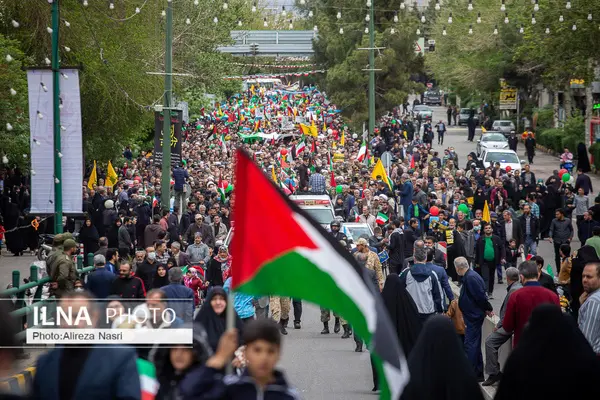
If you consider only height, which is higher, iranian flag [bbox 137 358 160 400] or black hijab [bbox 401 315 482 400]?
black hijab [bbox 401 315 482 400]

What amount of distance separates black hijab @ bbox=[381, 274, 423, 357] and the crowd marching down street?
0.07 feet

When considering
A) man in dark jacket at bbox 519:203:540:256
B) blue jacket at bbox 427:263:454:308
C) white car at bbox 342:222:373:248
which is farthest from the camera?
man in dark jacket at bbox 519:203:540:256

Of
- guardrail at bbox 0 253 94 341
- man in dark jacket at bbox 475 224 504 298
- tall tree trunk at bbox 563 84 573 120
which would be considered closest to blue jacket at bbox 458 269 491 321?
guardrail at bbox 0 253 94 341

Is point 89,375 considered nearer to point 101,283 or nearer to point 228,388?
point 228,388

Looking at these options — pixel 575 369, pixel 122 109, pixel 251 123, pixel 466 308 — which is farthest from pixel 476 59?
pixel 575 369

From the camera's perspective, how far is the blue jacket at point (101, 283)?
14.9 m

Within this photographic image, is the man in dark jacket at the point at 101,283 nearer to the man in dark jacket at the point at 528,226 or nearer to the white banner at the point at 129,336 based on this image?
the white banner at the point at 129,336

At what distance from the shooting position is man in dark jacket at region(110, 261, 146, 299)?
47.8 ft

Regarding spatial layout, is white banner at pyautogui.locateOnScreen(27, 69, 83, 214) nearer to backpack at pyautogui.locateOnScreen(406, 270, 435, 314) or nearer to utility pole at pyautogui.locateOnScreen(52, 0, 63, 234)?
utility pole at pyautogui.locateOnScreen(52, 0, 63, 234)

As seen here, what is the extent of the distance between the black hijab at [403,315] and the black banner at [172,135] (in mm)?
17106

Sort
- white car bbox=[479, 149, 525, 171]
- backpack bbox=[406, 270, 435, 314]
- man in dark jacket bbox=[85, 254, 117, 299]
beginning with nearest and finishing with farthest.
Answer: backpack bbox=[406, 270, 435, 314]
man in dark jacket bbox=[85, 254, 117, 299]
white car bbox=[479, 149, 525, 171]

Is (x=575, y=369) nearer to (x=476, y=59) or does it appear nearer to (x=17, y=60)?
(x=17, y=60)

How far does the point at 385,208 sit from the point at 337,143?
28.4 m

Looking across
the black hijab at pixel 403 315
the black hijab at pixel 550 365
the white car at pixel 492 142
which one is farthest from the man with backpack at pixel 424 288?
the white car at pixel 492 142
